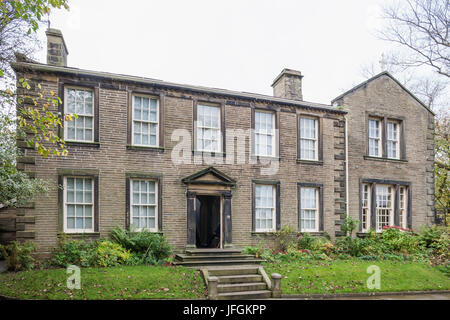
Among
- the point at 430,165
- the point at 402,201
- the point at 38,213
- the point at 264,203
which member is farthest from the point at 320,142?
the point at 38,213

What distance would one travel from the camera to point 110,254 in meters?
11.4

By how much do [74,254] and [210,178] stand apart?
5605mm

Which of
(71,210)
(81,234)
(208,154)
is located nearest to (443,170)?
(208,154)

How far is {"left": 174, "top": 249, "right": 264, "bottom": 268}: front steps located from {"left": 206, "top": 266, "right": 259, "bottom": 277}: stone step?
89cm

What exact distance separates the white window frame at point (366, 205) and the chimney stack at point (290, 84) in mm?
5609

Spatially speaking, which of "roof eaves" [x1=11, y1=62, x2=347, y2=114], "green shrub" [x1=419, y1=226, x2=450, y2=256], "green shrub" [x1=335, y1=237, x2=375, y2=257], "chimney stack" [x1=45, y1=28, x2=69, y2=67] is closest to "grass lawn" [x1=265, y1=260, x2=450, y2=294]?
"green shrub" [x1=335, y1=237, x2=375, y2=257]

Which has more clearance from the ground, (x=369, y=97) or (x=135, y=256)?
(x=369, y=97)

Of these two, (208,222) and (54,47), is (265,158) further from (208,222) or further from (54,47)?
(54,47)

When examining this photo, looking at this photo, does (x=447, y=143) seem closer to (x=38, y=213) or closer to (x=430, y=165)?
(x=430, y=165)

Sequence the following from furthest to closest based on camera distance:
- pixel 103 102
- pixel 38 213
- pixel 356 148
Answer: pixel 356 148
pixel 103 102
pixel 38 213

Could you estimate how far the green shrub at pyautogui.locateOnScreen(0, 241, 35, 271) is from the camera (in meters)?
10.6

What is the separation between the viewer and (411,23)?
19.9 m

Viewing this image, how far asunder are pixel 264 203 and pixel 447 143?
17.2 metres

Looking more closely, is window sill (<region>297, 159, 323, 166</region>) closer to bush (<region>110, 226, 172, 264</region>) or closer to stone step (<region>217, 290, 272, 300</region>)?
stone step (<region>217, 290, 272, 300</region>)
